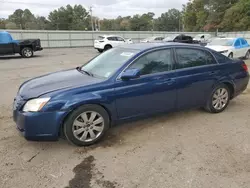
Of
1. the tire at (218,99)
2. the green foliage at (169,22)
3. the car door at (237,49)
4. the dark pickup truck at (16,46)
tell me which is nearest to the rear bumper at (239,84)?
the tire at (218,99)

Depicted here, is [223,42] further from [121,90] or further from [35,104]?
[35,104]

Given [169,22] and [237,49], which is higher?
[169,22]

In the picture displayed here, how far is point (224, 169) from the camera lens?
3021 mm

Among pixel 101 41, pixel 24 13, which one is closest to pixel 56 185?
pixel 101 41

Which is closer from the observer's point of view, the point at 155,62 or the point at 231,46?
the point at 155,62

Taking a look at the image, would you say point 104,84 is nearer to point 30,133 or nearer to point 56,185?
point 30,133

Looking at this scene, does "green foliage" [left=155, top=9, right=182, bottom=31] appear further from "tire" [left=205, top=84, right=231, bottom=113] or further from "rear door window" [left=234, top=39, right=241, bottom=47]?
"tire" [left=205, top=84, right=231, bottom=113]

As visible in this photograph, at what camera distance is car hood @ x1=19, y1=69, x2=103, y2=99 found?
3.51 m

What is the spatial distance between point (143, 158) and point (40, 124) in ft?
4.95

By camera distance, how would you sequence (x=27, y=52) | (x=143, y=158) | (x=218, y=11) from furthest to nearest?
(x=218, y=11), (x=27, y=52), (x=143, y=158)

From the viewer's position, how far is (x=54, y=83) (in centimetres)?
375

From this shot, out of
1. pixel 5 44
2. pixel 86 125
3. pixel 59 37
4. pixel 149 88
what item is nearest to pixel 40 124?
pixel 86 125

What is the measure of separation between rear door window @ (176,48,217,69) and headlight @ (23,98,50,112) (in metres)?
2.41

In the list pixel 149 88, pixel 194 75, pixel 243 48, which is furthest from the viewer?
pixel 243 48
